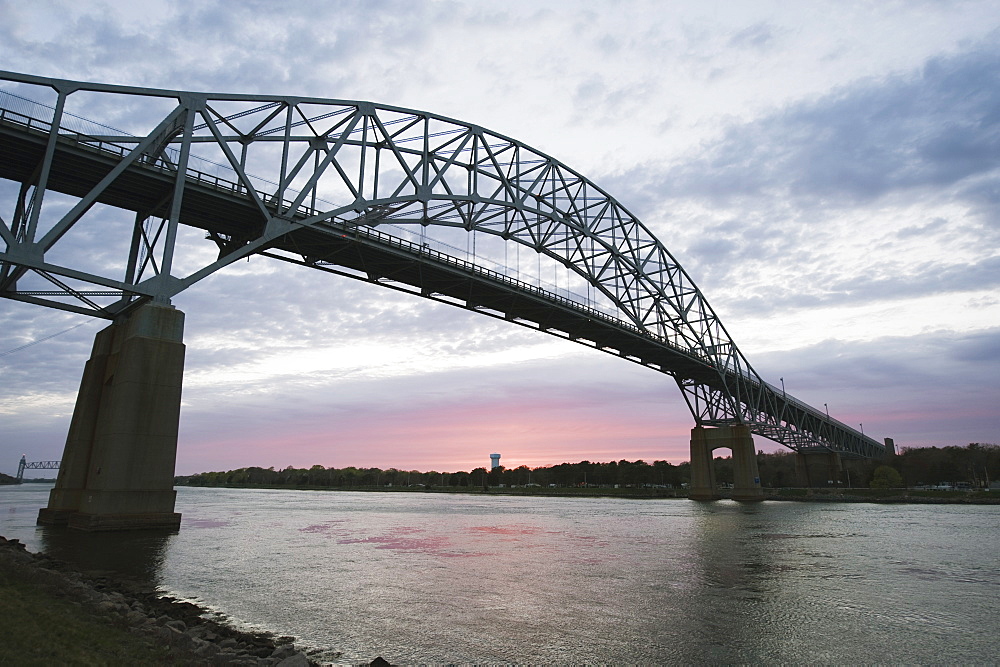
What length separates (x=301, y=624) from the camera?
39.9 feet

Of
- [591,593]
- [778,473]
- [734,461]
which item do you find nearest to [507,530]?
[591,593]

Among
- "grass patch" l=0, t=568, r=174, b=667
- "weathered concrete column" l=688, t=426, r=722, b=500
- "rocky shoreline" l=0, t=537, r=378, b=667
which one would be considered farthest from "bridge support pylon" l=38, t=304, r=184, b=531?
"weathered concrete column" l=688, t=426, r=722, b=500

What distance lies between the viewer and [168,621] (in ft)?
36.3

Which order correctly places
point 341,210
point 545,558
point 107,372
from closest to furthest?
1. point 545,558
2. point 107,372
3. point 341,210

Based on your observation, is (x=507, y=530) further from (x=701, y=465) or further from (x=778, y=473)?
(x=778, y=473)

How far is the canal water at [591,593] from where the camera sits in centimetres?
1070

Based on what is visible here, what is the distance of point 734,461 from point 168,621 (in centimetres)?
7902

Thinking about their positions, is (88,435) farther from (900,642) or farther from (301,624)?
(900,642)

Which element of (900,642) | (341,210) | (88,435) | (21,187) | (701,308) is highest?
(701,308)

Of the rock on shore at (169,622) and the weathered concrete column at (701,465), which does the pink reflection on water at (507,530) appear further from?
the weathered concrete column at (701,465)

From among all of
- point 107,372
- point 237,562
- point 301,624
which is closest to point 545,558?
point 237,562

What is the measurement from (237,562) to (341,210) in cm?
2369

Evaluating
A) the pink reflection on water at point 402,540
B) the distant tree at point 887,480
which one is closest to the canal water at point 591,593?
the pink reflection on water at point 402,540

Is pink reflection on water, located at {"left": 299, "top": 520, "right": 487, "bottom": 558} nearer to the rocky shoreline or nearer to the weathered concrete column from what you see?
the rocky shoreline
